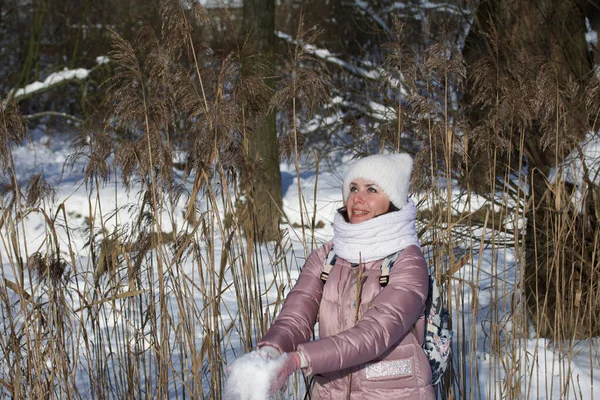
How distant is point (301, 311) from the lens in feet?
7.12

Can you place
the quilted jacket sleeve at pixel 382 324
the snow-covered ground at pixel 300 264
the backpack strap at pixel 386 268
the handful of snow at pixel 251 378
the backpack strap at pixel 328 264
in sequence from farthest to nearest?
1. the snow-covered ground at pixel 300 264
2. the backpack strap at pixel 328 264
3. the backpack strap at pixel 386 268
4. the quilted jacket sleeve at pixel 382 324
5. the handful of snow at pixel 251 378

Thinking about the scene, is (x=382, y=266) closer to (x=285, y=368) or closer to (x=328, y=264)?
(x=328, y=264)

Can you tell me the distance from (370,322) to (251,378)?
37 cm

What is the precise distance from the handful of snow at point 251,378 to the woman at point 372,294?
0.59 feet

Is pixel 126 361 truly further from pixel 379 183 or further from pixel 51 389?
pixel 379 183

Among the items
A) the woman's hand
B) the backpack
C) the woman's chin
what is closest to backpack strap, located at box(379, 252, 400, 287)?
the backpack

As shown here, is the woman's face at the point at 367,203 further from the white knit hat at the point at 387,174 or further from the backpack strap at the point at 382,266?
the backpack strap at the point at 382,266

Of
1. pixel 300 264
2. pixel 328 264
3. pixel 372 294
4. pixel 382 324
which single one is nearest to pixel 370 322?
pixel 382 324

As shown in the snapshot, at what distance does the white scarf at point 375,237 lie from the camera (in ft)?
7.03

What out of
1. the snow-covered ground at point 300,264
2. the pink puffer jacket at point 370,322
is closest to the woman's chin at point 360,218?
the pink puffer jacket at point 370,322

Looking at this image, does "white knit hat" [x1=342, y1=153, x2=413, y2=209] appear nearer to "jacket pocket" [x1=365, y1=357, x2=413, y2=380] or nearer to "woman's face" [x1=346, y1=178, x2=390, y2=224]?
"woman's face" [x1=346, y1=178, x2=390, y2=224]

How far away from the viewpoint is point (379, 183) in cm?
221

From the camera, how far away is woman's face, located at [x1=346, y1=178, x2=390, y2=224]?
7.29 ft

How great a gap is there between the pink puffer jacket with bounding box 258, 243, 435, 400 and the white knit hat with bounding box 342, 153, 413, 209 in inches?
6.4
